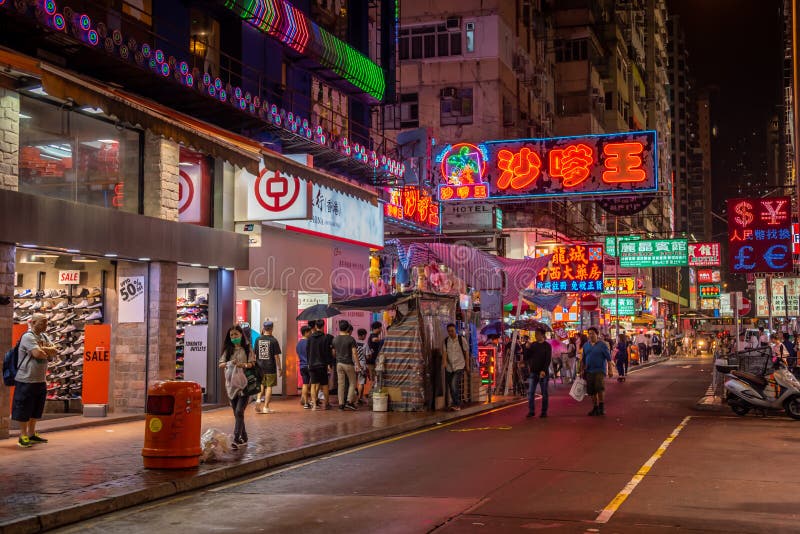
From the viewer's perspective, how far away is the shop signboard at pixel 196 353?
2092cm

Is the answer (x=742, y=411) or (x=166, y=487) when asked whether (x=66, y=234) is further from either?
(x=742, y=411)

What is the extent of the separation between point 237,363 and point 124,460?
202 centimetres

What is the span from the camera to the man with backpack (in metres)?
13.7

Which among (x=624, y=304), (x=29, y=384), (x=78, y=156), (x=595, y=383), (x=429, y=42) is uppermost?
(x=429, y=42)

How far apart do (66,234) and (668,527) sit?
37.3ft

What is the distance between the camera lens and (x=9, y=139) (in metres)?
14.9

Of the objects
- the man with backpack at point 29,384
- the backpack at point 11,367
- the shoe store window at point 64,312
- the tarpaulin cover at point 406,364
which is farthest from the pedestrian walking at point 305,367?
the backpack at point 11,367

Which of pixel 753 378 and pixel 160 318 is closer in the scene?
pixel 160 318

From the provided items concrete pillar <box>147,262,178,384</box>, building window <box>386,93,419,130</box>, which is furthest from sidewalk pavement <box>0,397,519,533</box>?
building window <box>386,93,419,130</box>

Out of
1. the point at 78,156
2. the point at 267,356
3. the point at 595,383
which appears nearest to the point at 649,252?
the point at 595,383

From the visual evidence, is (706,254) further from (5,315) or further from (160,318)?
(5,315)

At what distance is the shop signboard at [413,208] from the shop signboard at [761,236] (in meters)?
10.6

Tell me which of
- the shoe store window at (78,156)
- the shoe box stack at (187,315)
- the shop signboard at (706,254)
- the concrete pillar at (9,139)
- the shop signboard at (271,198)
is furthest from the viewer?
the shop signboard at (706,254)

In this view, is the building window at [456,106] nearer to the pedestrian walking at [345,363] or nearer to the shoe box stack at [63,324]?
the pedestrian walking at [345,363]
